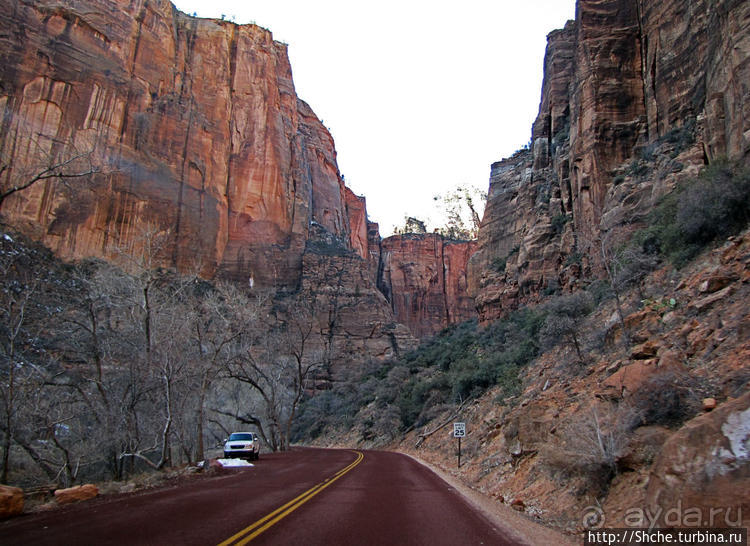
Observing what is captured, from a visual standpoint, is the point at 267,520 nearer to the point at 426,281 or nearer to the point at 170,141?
the point at 170,141

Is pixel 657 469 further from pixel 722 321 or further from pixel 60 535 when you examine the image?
pixel 60 535

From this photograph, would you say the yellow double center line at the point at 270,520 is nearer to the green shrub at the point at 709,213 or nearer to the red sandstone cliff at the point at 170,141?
the green shrub at the point at 709,213

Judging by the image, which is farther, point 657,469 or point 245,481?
point 245,481

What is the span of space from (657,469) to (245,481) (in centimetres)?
953

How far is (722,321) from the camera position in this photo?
9.52m

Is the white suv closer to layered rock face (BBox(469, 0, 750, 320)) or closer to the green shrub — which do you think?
the green shrub

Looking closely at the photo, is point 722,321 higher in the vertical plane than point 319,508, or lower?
higher

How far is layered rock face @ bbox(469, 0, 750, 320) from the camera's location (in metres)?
18.5

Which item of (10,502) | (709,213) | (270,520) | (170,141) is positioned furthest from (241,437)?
(170,141)

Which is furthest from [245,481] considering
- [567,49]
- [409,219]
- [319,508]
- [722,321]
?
[409,219]

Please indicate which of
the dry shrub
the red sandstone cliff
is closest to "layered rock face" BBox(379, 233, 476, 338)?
the red sandstone cliff

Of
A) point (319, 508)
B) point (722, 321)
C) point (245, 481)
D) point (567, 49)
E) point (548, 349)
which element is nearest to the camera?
point (319, 508)

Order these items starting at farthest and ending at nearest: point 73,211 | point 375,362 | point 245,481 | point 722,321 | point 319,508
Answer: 1. point 375,362
2. point 73,211
3. point 245,481
4. point 722,321
5. point 319,508

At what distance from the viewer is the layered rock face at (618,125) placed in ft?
60.7
